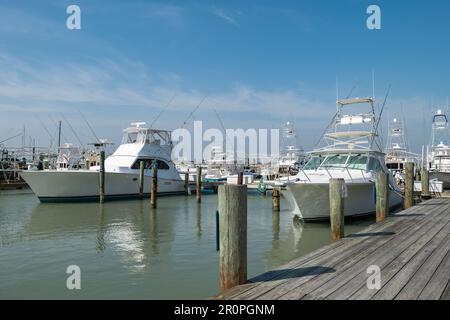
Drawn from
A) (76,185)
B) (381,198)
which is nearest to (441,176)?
(381,198)

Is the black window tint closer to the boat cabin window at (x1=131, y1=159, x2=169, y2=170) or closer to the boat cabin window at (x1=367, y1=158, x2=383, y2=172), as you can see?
the boat cabin window at (x1=131, y1=159, x2=169, y2=170)

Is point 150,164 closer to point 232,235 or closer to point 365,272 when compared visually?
point 232,235

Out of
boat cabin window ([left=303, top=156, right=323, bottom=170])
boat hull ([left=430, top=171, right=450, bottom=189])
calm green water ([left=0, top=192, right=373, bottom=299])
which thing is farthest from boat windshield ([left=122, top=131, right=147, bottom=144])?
boat hull ([left=430, top=171, right=450, bottom=189])

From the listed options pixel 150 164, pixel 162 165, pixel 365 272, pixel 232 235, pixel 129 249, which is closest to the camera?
pixel 232 235

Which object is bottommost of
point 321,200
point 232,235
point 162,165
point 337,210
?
point 321,200

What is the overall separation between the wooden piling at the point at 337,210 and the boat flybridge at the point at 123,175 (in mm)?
19235

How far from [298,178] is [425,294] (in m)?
10.5

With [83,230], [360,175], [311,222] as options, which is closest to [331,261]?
[311,222]

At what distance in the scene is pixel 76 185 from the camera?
80.8 ft

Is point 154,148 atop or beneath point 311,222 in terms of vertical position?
atop

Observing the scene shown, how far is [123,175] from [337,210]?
65.8 ft

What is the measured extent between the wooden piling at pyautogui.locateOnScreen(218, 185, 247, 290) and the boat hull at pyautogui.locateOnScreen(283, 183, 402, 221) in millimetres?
8737

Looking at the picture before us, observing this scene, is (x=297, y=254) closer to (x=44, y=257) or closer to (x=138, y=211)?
(x=44, y=257)
